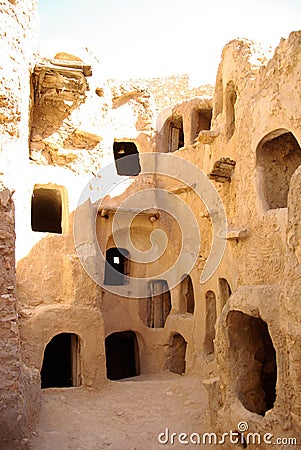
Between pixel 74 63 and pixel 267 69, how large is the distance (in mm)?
5725

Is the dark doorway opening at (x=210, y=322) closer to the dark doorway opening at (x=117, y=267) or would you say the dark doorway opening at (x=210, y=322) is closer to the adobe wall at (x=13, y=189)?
the dark doorway opening at (x=117, y=267)

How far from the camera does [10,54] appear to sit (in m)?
11.1

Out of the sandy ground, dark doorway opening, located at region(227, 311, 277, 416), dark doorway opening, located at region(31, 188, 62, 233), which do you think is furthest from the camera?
dark doorway opening, located at region(31, 188, 62, 233)

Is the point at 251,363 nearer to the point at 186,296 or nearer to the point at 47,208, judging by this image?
the point at 186,296

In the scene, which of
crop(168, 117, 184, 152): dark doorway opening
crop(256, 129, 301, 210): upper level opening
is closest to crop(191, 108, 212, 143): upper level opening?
crop(168, 117, 184, 152): dark doorway opening

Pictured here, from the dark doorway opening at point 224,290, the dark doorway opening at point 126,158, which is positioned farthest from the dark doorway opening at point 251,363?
the dark doorway opening at point 126,158

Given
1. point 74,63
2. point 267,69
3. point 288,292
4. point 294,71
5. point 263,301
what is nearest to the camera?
point 288,292

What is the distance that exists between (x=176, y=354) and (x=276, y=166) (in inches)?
323

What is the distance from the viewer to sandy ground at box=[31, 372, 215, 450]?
28.6ft

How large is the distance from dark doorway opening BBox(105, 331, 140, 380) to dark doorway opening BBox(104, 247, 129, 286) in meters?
2.13

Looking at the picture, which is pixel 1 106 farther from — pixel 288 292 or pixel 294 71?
pixel 288 292

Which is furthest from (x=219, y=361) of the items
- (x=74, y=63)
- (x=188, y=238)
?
(x=74, y=63)

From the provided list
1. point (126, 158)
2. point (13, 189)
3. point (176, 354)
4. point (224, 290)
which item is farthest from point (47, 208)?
point (13, 189)

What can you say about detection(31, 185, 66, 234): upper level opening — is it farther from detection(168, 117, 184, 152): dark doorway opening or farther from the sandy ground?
the sandy ground
